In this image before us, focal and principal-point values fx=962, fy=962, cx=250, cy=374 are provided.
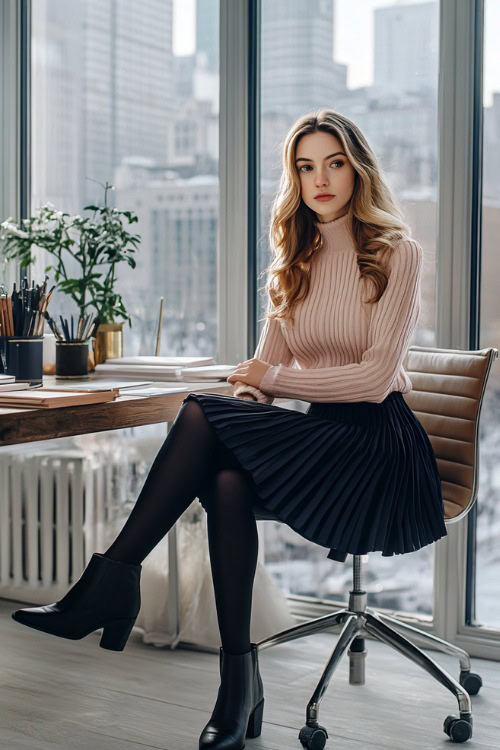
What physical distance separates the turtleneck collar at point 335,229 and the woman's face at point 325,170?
34 millimetres

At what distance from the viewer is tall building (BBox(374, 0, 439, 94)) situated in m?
2.67

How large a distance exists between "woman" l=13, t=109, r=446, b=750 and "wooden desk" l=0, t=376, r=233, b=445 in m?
0.14

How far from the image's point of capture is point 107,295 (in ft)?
9.41

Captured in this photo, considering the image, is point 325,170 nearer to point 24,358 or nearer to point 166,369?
point 166,369

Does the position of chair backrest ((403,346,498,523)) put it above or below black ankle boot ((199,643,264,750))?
above

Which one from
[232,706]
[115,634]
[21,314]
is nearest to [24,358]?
[21,314]

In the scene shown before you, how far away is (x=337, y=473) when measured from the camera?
200cm

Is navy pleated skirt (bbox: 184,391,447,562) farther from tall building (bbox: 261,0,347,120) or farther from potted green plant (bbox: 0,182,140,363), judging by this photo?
tall building (bbox: 261,0,347,120)

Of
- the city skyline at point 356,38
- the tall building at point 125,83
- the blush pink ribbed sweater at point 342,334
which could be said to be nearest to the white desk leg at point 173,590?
the blush pink ribbed sweater at point 342,334

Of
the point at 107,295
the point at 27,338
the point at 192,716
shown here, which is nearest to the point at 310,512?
the point at 192,716

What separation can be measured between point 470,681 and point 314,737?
531 mm

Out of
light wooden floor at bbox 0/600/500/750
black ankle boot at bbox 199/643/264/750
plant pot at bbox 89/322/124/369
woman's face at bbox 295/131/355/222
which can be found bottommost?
light wooden floor at bbox 0/600/500/750

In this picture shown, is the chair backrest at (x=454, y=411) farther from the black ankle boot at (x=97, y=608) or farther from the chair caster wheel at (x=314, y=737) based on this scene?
the black ankle boot at (x=97, y=608)

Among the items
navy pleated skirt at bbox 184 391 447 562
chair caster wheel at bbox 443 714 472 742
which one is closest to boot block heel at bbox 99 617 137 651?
navy pleated skirt at bbox 184 391 447 562
